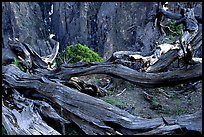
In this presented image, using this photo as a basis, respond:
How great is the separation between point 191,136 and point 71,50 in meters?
10.0

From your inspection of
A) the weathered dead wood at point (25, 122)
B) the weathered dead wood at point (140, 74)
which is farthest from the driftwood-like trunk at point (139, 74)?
the weathered dead wood at point (25, 122)

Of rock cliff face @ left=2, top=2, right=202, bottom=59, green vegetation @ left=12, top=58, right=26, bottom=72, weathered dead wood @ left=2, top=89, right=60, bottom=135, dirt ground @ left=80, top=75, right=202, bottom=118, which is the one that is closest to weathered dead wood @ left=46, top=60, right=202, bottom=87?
dirt ground @ left=80, top=75, right=202, bottom=118

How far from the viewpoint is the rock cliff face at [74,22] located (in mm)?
30125

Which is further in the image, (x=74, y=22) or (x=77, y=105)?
(x=74, y=22)

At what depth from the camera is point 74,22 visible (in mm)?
34406

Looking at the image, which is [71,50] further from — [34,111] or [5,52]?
[34,111]

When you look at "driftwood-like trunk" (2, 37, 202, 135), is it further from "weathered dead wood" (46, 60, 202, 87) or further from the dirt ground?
the dirt ground

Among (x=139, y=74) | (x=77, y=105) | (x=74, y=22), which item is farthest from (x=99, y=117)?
(x=74, y=22)

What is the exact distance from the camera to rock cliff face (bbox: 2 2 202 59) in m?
30.1

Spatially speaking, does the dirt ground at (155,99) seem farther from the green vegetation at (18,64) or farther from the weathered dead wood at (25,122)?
the green vegetation at (18,64)

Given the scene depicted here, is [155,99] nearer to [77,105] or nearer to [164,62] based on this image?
[164,62]

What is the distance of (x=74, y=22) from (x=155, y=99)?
27.8 metres

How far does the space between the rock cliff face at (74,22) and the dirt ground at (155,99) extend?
2016 cm

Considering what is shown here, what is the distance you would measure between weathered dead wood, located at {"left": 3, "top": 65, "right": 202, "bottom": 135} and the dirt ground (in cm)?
95
